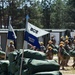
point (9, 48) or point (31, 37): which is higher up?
point (31, 37)

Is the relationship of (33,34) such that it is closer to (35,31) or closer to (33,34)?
(33,34)

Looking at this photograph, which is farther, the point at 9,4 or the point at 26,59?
the point at 9,4

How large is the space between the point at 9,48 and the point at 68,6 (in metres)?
58.2

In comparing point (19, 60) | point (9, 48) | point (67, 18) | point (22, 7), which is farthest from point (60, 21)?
→ point (19, 60)

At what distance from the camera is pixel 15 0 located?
66.9 m

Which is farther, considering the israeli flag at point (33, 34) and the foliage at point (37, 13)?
the foliage at point (37, 13)

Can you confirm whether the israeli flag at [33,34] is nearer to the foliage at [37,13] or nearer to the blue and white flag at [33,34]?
the blue and white flag at [33,34]

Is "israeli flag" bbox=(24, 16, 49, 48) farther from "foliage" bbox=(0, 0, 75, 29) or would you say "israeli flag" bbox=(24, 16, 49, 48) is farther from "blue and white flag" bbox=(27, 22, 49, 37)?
"foliage" bbox=(0, 0, 75, 29)

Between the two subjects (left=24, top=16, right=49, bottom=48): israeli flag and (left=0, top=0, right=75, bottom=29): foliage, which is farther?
(left=0, top=0, right=75, bottom=29): foliage

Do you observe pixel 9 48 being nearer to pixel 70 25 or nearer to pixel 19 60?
pixel 19 60

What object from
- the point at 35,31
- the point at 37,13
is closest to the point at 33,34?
the point at 35,31

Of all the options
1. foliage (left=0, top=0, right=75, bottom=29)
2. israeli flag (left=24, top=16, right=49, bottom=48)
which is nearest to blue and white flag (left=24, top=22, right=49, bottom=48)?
israeli flag (left=24, top=16, right=49, bottom=48)

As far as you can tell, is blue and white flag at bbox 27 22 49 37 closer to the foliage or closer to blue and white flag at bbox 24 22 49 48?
blue and white flag at bbox 24 22 49 48

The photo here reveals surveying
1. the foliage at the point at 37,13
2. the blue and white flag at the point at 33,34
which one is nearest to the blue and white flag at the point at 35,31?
the blue and white flag at the point at 33,34
